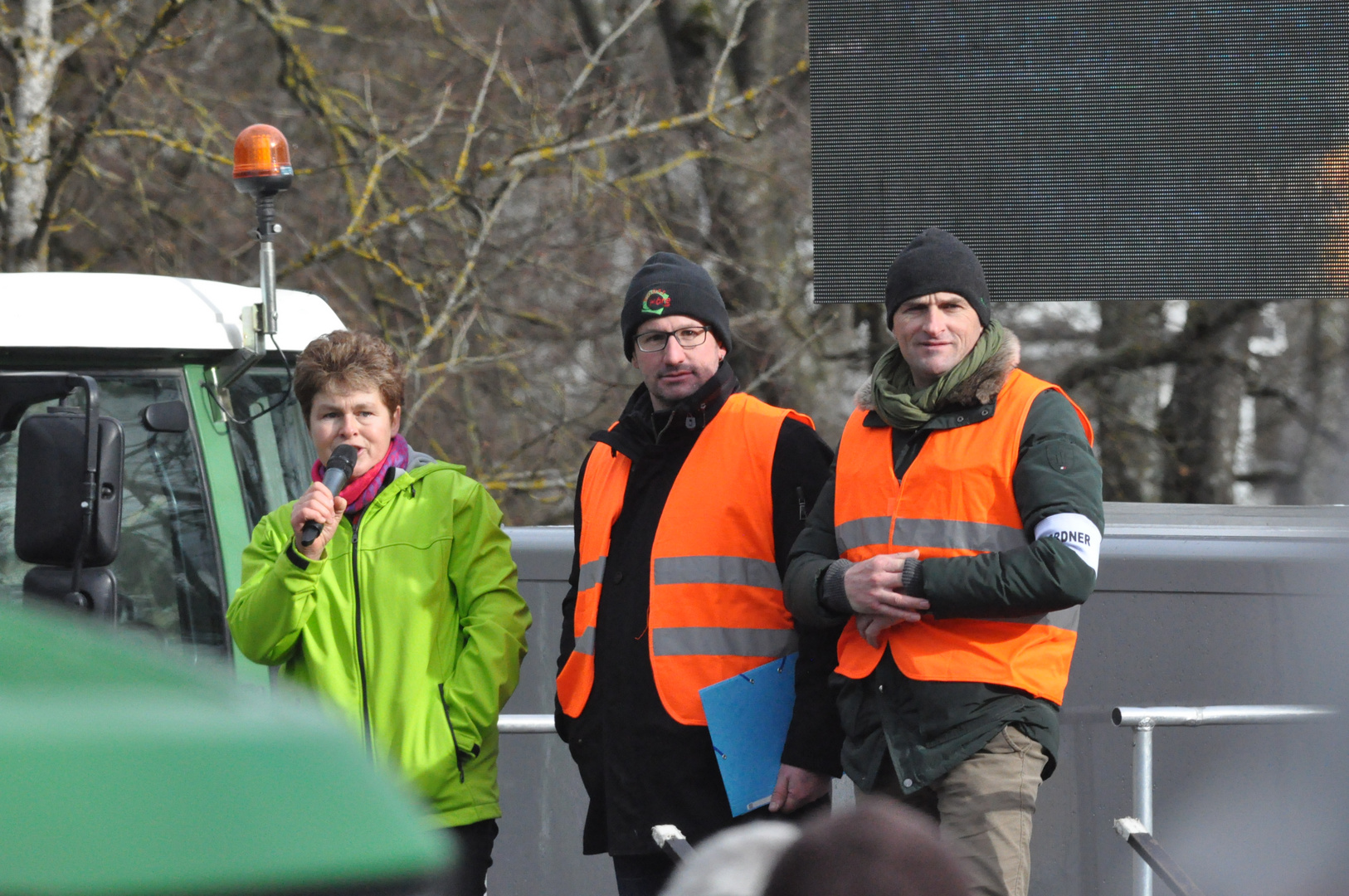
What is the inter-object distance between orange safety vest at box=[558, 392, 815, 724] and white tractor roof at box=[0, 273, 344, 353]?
1193 mm

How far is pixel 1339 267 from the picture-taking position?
408 centimetres

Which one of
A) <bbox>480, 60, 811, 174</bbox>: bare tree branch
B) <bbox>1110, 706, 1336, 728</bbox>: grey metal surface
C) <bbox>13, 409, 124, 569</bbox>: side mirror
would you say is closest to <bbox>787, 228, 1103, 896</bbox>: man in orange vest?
<bbox>1110, 706, 1336, 728</bbox>: grey metal surface

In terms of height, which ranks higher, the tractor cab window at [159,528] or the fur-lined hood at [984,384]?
the fur-lined hood at [984,384]

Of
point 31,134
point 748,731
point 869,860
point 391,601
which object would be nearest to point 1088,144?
point 748,731

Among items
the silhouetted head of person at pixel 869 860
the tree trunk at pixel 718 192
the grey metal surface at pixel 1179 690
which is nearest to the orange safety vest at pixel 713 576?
the grey metal surface at pixel 1179 690

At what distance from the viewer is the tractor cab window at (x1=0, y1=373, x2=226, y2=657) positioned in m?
3.57

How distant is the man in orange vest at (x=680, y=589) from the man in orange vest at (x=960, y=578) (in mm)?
120

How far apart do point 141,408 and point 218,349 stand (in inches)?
9.9

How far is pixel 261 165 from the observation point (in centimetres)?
404

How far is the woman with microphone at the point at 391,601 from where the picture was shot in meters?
3.17

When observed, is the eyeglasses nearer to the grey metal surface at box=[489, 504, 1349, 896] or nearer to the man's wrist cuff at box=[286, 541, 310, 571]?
the man's wrist cuff at box=[286, 541, 310, 571]

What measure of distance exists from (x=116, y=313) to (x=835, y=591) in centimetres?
184

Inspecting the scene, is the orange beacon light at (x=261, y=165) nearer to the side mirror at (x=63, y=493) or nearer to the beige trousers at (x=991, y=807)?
Result: the side mirror at (x=63, y=493)

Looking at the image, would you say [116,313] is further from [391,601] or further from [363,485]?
[391,601]
